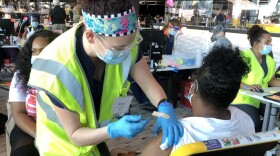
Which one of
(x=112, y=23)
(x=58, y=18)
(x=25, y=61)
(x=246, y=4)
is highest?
(x=246, y=4)

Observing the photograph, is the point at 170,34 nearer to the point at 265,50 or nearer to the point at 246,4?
the point at 265,50

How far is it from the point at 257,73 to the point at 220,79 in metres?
1.67

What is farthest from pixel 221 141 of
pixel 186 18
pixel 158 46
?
pixel 186 18

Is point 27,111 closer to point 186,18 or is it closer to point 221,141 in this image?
point 221,141

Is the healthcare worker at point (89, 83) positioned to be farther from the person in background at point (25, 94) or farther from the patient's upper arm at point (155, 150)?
the person in background at point (25, 94)

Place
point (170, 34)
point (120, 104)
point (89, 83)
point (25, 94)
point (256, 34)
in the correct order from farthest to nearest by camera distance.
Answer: point (170, 34) → point (256, 34) → point (25, 94) → point (120, 104) → point (89, 83)

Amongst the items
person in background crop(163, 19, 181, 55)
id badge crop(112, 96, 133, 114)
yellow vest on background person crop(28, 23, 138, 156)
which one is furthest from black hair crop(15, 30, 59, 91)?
person in background crop(163, 19, 181, 55)

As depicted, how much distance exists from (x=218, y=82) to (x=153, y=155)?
0.38 meters

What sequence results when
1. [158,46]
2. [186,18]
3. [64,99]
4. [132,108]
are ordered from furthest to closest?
[186,18]
[132,108]
[158,46]
[64,99]

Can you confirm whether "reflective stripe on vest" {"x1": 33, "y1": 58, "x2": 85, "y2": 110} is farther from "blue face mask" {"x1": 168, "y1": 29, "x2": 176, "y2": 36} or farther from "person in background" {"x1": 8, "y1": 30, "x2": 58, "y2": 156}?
"blue face mask" {"x1": 168, "y1": 29, "x2": 176, "y2": 36}

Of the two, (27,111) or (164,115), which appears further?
(27,111)

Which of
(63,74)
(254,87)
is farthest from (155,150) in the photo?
(254,87)

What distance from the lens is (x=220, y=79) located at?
3.77 ft

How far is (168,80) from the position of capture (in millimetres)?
3857
